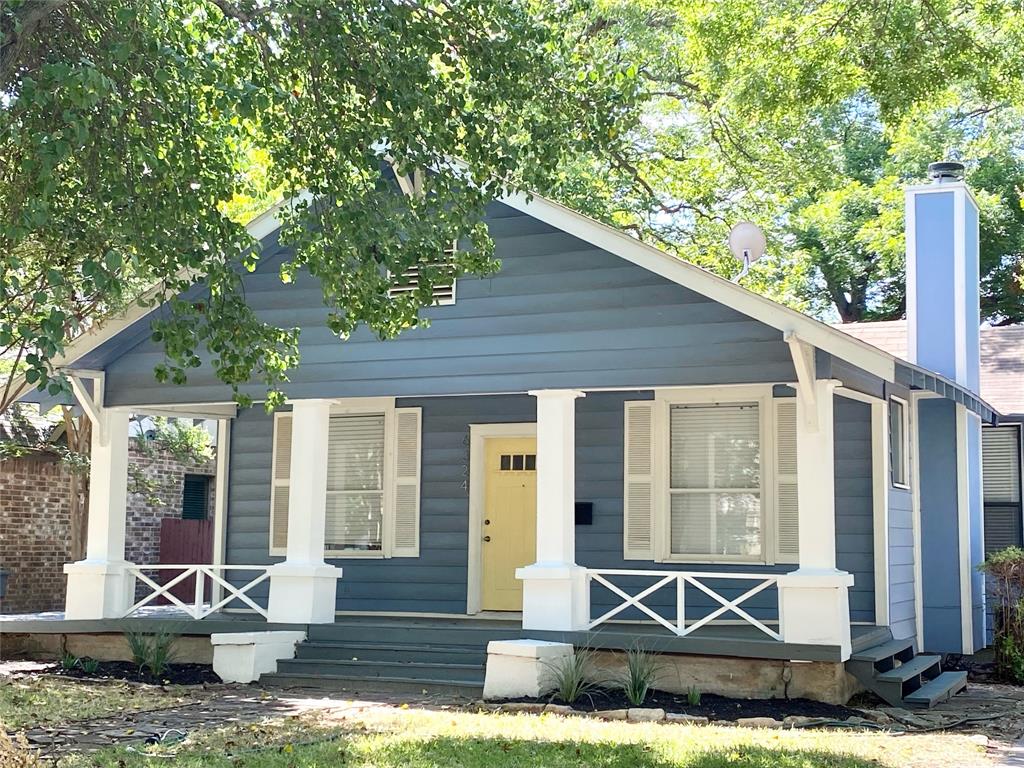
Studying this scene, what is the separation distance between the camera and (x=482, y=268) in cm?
1002

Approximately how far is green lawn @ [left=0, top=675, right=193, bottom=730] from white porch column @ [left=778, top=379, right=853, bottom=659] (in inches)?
215

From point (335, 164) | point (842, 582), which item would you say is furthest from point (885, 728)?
point (335, 164)

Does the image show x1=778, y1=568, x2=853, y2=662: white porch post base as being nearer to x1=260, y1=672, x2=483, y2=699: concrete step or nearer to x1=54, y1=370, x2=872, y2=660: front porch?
x1=54, y1=370, x2=872, y2=660: front porch

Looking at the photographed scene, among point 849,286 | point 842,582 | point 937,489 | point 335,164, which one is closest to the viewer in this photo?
point 335,164

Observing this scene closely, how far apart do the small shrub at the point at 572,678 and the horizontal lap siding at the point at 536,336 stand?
2590 mm

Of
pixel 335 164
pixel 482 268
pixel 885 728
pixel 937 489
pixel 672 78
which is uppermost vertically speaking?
pixel 672 78

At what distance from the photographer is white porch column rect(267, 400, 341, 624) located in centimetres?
1340

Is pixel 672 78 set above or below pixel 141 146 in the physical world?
above

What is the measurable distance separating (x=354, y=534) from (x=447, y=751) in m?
7.02

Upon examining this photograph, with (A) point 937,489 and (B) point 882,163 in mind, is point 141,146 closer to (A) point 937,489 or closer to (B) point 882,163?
(A) point 937,489

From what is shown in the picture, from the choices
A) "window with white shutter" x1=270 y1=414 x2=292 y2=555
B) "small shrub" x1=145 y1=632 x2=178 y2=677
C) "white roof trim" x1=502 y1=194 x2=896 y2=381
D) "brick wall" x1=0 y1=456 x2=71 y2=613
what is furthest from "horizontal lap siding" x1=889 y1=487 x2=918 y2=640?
Result: "brick wall" x1=0 y1=456 x2=71 y2=613

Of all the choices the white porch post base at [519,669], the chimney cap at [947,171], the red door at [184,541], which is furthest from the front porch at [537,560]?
the red door at [184,541]

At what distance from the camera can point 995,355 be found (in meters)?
17.4

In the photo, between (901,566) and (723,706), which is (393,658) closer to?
(723,706)
